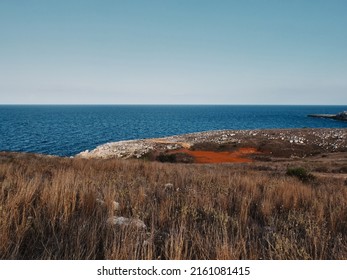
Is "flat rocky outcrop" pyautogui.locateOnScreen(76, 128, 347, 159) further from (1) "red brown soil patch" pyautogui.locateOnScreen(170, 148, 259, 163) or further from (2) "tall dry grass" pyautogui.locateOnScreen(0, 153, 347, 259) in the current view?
(2) "tall dry grass" pyautogui.locateOnScreen(0, 153, 347, 259)

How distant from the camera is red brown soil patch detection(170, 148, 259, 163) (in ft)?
105

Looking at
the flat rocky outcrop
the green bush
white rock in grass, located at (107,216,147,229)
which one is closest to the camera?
white rock in grass, located at (107,216,147,229)

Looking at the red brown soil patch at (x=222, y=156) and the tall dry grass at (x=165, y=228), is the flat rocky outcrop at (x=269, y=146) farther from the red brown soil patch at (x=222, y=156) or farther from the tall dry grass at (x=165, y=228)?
the tall dry grass at (x=165, y=228)

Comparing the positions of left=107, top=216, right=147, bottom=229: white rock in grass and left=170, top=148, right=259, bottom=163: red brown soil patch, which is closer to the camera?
left=107, top=216, right=147, bottom=229: white rock in grass

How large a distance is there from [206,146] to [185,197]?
112 ft

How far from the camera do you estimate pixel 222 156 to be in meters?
34.4

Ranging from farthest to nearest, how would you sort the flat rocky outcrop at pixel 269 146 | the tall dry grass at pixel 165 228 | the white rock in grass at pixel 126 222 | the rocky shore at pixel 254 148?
the flat rocky outcrop at pixel 269 146 < the rocky shore at pixel 254 148 < the white rock in grass at pixel 126 222 < the tall dry grass at pixel 165 228

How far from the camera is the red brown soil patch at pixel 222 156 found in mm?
31862

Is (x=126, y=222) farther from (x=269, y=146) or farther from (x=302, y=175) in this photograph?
(x=269, y=146)

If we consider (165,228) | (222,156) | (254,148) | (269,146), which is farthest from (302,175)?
(254,148)

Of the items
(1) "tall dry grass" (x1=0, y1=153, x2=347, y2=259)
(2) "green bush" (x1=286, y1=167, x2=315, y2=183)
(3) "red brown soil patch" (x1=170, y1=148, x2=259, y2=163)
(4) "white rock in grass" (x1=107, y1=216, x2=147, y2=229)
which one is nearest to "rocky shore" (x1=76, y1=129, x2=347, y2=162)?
(3) "red brown soil patch" (x1=170, y1=148, x2=259, y2=163)

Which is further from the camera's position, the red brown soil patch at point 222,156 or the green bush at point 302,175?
the red brown soil patch at point 222,156

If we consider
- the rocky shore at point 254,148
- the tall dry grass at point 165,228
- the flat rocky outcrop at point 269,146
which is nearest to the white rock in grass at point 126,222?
the tall dry grass at point 165,228

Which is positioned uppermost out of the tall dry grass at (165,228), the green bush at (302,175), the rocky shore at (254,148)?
the tall dry grass at (165,228)
